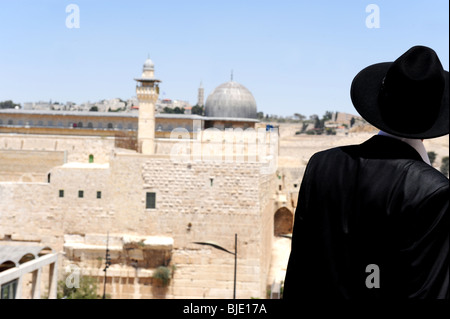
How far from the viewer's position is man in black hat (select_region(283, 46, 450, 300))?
4.57ft

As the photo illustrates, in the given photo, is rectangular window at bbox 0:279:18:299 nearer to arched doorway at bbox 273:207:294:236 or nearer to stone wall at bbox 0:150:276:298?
stone wall at bbox 0:150:276:298

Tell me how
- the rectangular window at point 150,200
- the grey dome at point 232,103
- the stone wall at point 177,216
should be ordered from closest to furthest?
the stone wall at point 177,216
the rectangular window at point 150,200
the grey dome at point 232,103

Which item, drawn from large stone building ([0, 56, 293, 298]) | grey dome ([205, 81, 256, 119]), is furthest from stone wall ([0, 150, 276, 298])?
grey dome ([205, 81, 256, 119])

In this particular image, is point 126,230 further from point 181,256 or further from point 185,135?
point 185,135

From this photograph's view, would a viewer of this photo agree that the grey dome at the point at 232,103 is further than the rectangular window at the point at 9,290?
Yes

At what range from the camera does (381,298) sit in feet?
4.77

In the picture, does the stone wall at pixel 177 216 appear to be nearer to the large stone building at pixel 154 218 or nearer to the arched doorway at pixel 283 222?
the large stone building at pixel 154 218

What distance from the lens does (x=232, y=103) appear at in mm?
23938

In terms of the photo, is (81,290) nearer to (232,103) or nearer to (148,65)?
(148,65)

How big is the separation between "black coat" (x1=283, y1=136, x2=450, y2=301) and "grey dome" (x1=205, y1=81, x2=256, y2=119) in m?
22.2

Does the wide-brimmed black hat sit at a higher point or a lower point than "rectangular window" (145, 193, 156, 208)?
higher

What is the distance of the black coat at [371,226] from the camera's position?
1.38m

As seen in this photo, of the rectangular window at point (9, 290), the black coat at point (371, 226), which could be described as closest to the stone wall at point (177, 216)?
the rectangular window at point (9, 290)

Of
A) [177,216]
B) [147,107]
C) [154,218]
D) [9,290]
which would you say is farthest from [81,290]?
[147,107]
